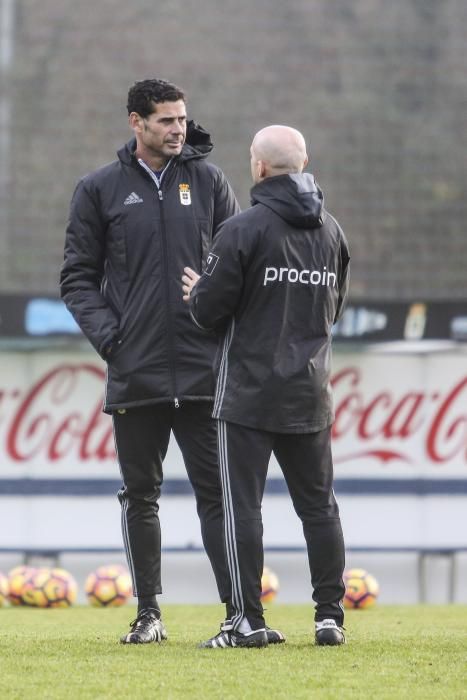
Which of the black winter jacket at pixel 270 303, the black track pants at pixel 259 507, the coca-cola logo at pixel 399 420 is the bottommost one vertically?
the coca-cola logo at pixel 399 420

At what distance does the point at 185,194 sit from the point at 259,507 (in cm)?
113

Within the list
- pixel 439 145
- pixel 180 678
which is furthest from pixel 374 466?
pixel 180 678

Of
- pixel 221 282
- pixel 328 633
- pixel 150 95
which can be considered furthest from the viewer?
pixel 150 95

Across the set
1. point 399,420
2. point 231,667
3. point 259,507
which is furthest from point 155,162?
point 399,420

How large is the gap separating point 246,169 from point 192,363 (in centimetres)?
839

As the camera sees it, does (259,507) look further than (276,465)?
No

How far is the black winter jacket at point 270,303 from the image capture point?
4.94 meters

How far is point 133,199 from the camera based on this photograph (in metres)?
5.34

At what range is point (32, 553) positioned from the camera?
1124cm

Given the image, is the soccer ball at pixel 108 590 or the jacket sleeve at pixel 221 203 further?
the soccer ball at pixel 108 590

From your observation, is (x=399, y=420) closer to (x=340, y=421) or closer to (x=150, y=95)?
(x=340, y=421)

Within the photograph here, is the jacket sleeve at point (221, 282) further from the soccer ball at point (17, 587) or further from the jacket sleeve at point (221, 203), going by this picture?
the soccer ball at point (17, 587)

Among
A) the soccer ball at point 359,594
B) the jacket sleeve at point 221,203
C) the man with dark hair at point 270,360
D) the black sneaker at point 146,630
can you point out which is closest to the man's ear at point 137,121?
the jacket sleeve at point 221,203

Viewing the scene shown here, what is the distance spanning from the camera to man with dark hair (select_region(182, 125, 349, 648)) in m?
4.95
